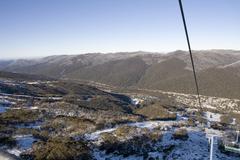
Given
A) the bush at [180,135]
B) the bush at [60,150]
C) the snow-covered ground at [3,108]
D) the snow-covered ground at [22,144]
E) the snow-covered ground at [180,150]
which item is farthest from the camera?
the snow-covered ground at [3,108]

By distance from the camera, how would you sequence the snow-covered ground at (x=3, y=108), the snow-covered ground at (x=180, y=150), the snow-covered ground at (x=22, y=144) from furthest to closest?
the snow-covered ground at (x=3, y=108)
the snow-covered ground at (x=180, y=150)
the snow-covered ground at (x=22, y=144)

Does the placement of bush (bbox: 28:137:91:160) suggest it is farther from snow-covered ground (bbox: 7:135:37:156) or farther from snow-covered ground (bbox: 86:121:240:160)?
snow-covered ground (bbox: 86:121:240:160)

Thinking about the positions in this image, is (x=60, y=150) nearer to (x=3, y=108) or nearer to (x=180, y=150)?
(x=180, y=150)

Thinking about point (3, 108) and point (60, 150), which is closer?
point (60, 150)

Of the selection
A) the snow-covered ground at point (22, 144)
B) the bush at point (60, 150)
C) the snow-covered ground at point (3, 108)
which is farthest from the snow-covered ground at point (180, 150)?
the snow-covered ground at point (3, 108)

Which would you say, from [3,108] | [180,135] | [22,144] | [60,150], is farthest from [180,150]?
[3,108]

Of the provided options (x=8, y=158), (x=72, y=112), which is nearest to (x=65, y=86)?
(x=72, y=112)

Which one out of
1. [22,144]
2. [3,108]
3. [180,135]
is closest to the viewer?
[22,144]

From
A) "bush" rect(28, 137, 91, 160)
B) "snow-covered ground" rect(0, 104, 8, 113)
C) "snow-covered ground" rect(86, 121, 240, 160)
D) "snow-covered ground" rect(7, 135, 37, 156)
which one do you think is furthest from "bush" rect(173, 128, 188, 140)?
"snow-covered ground" rect(0, 104, 8, 113)

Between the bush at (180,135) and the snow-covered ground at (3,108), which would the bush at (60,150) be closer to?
the bush at (180,135)

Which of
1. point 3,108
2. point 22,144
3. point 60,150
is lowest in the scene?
point 60,150

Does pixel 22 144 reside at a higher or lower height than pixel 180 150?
higher

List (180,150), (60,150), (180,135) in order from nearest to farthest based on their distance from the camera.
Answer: (60,150), (180,150), (180,135)

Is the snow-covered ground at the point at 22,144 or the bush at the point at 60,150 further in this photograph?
the snow-covered ground at the point at 22,144
